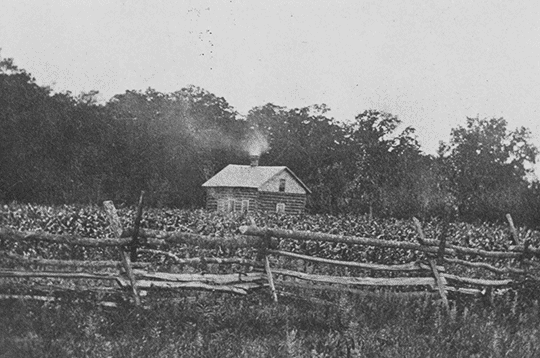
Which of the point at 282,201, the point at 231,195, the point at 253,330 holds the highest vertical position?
the point at 231,195

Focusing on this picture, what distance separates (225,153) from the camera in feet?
147

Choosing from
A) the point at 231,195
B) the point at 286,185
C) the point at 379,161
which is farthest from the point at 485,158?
the point at 231,195

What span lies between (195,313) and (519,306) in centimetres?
527

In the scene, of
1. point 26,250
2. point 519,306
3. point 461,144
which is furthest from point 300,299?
point 461,144

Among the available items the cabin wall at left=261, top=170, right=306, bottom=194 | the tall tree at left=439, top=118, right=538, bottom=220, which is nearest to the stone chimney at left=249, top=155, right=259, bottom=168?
the cabin wall at left=261, top=170, right=306, bottom=194

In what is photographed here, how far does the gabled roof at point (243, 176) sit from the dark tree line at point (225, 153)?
1681 millimetres

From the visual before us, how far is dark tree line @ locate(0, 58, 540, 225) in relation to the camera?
112 feet

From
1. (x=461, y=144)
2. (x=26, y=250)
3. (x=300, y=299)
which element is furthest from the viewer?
(x=461, y=144)

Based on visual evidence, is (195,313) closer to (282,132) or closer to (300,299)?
(300,299)

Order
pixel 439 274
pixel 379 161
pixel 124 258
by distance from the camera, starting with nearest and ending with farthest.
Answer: pixel 124 258 < pixel 439 274 < pixel 379 161

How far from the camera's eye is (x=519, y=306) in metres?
9.83

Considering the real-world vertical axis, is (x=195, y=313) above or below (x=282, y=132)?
below

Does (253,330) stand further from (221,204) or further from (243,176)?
(243,176)

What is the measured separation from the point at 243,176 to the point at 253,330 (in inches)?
1274
